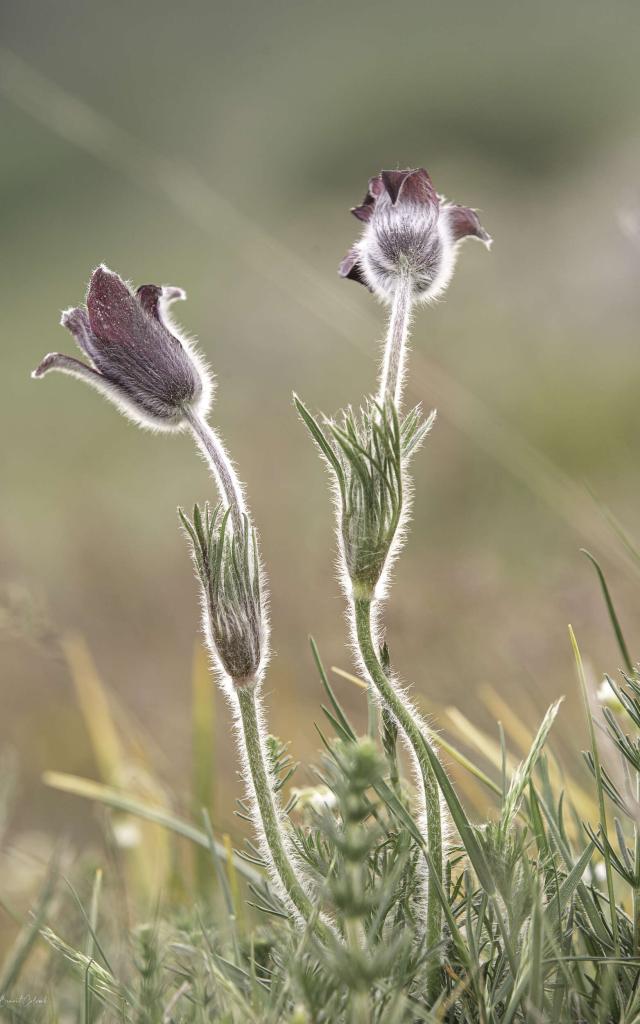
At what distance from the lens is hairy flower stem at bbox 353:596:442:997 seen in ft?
2.41

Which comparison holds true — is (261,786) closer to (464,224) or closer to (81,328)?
(81,328)

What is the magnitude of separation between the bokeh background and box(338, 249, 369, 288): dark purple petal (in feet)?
1.13

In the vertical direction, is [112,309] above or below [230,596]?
above

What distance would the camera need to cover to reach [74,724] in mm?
3090

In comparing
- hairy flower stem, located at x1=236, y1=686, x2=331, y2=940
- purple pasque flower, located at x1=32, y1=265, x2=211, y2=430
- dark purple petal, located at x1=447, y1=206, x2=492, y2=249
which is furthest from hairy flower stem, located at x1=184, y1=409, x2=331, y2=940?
dark purple petal, located at x1=447, y1=206, x2=492, y2=249

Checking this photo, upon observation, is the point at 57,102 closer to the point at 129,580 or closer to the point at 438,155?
the point at 129,580

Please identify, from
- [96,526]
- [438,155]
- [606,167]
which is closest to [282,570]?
[96,526]

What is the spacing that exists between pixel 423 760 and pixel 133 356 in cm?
47

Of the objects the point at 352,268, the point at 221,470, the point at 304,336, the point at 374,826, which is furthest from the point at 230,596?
the point at 304,336

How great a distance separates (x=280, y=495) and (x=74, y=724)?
4.27ft

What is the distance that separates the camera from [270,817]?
768 mm

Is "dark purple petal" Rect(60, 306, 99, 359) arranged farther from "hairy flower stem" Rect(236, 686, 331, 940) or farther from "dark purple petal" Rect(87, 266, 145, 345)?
"hairy flower stem" Rect(236, 686, 331, 940)

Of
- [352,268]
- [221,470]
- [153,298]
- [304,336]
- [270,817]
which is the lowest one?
[270,817]

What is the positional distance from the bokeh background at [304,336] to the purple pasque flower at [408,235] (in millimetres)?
349
